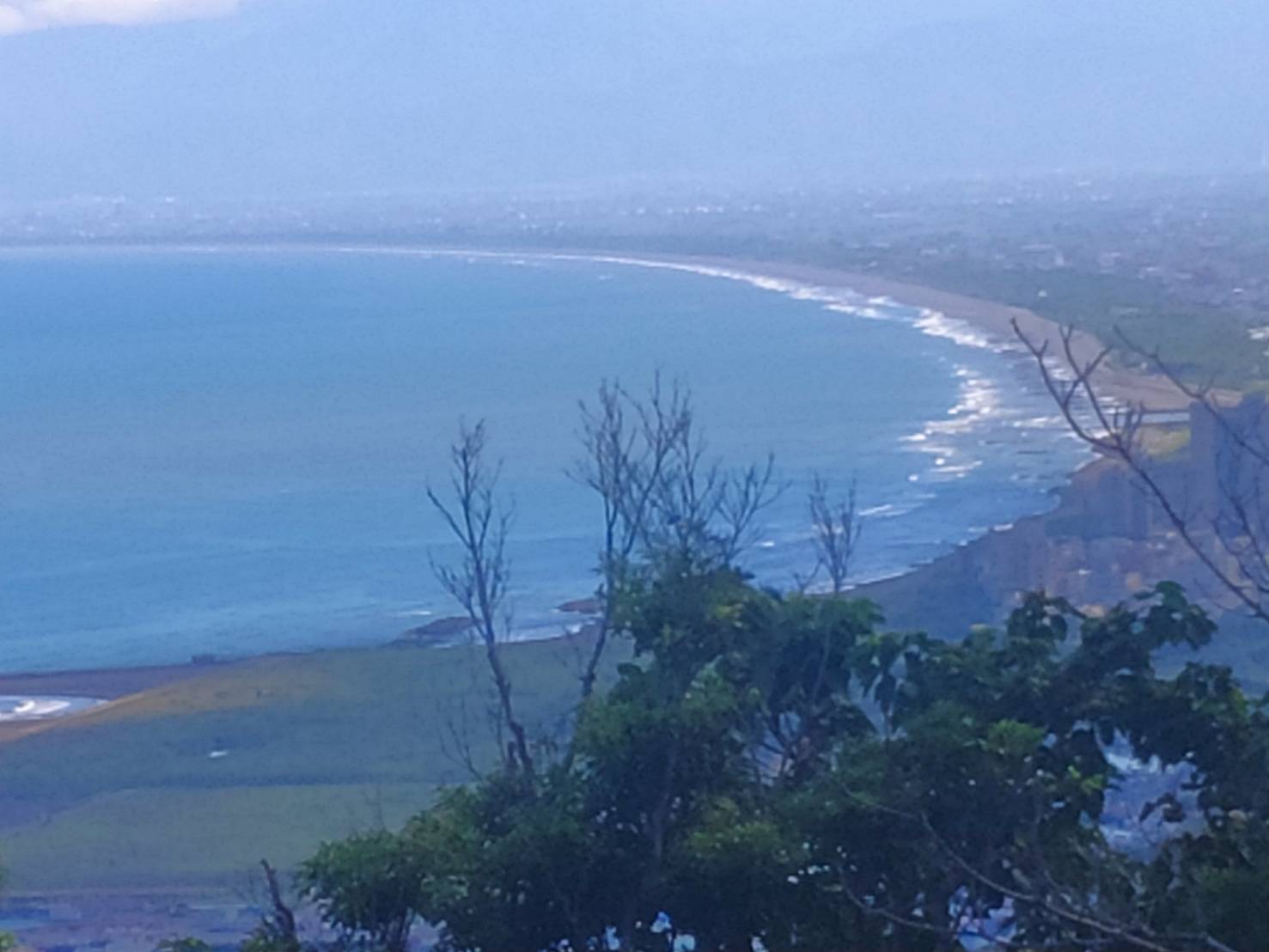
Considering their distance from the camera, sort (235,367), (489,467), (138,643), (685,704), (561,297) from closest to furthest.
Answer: (685,704) < (138,643) < (489,467) < (235,367) < (561,297)

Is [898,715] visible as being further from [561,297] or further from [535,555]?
[561,297]

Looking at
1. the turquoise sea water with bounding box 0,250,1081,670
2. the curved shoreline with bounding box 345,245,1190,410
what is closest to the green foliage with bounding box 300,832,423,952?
the turquoise sea water with bounding box 0,250,1081,670

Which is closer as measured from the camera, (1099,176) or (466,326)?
(466,326)

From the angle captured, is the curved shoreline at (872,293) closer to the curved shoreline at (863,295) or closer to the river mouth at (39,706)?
the curved shoreline at (863,295)

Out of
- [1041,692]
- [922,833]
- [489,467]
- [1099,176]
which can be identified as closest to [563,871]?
[922,833]

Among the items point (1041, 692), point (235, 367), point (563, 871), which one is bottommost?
point (235, 367)

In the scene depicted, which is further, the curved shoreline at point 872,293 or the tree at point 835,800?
the curved shoreline at point 872,293

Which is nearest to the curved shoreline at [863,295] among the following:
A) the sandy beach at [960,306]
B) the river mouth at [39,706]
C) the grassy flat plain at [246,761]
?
the sandy beach at [960,306]

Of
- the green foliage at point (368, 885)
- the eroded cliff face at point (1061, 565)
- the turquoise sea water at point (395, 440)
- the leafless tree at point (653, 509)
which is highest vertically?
the leafless tree at point (653, 509)
